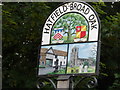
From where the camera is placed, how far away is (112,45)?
1015cm

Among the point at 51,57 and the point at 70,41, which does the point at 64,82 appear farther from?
the point at 70,41

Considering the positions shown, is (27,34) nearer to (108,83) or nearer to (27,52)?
(27,52)

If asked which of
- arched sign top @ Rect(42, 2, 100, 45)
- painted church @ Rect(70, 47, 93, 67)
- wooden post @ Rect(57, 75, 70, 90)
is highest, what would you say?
arched sign top @ Rect(42, 2, 100, 45)

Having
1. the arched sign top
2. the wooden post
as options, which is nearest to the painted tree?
the arched sign top

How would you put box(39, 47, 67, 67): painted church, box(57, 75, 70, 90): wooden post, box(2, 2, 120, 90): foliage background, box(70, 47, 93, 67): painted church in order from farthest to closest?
1. box(2, 2, 120, 90): foliage background
2. box(39, 47, 67, 67): painted church
3. box(57, 75, 70, 90): wooden post
4. box(70, 47, 93, 67): painted church

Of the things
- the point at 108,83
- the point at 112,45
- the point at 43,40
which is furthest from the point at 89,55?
the point at 108,83

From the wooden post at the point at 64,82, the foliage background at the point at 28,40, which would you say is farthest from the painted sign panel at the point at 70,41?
the foliage background at the point at 28,40

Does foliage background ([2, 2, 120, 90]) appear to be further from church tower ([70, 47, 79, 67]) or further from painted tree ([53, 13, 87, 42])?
church tower ([70, 47, 79, 67])

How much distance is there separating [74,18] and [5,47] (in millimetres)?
4816

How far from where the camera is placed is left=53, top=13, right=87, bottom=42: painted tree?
602 centimetres

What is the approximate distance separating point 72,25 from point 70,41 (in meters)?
0.36

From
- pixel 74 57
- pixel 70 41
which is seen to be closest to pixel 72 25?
pixel 70 41

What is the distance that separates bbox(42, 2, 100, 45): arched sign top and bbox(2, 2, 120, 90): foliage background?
3083 millimetres

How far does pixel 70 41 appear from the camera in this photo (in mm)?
5977
